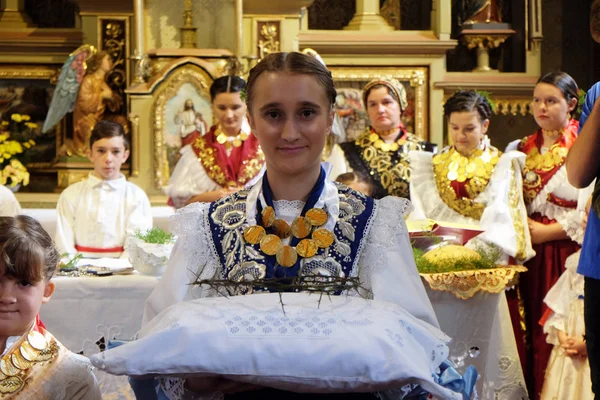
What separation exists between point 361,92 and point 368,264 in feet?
19.4

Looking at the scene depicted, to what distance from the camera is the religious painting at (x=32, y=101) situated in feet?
26.2

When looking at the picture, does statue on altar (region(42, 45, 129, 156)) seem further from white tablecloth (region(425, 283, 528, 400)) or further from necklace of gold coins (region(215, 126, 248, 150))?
white tablecloth (region(425, 283, 528, 400))

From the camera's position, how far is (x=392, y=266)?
2.12 m

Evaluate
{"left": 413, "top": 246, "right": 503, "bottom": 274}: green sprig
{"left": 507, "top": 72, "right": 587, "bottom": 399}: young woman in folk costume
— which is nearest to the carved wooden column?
{"left": 507, "top": 72, "right": 587, "bottom": 399}: young woman in folk costume

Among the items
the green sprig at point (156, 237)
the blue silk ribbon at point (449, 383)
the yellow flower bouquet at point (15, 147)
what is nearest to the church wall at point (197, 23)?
the yellow flower bouquet at point (15, 147)

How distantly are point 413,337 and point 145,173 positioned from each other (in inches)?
219

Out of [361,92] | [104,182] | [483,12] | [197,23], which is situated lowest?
[104,182]

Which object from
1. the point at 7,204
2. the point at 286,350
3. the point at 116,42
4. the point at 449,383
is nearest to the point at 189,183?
the point at 7,204

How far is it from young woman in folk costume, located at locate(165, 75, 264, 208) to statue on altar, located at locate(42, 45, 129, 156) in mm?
2187

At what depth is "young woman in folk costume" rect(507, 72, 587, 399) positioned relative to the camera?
4.73 metres

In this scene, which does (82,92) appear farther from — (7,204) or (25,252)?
(25,252)

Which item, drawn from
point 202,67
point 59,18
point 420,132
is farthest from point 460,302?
point 59,18

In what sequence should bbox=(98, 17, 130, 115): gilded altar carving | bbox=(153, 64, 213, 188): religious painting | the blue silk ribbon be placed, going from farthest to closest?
1. bbox=(98, 17, 130, 115): gilded altar carving
2. bbox=(153, 64, 213, 188): religious painting
3. the blue silk ribbon

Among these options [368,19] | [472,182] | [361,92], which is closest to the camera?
[472,182]
